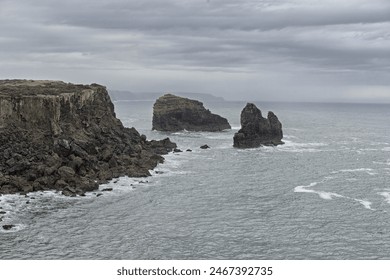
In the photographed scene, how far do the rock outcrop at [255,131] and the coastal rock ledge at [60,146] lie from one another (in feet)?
86.3

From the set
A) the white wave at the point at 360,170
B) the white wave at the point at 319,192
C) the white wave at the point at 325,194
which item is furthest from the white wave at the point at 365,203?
the white wave at the point at 360,170

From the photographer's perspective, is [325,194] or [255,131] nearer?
[325,194]

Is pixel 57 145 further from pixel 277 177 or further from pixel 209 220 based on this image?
pixel 277 177

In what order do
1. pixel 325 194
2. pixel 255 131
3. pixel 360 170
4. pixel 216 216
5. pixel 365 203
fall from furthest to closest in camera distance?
pixel 255 131
pixel 360 170
pixel 325 194
pixel 365 203
pixel 216 216

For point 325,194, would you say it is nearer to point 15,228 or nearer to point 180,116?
point 15,228

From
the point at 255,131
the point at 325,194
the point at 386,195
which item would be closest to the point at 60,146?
the point at 325,194

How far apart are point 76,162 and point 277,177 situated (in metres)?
33.3

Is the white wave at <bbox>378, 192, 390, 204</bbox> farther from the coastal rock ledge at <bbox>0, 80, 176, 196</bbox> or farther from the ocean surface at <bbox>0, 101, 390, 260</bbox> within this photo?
the coastal rock ledge at <bbox>0, 80, 176, 196</bbox>

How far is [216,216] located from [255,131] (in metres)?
66.7

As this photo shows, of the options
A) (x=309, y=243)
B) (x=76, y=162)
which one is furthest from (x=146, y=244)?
(x=76, y=162)

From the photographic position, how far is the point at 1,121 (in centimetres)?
7688

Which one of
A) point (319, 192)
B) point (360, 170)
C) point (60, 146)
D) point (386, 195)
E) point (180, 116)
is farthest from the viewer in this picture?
point (180, 116)

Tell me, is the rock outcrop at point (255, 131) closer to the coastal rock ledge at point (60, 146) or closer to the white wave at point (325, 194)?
the coastal rock ledge at point (60, 146)

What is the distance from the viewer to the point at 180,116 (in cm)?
16312
